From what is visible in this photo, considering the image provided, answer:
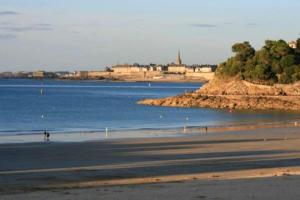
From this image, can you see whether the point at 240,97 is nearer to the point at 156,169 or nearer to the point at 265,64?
the point at 265,64

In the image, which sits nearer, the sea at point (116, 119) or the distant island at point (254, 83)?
the sea at point (116, 119)

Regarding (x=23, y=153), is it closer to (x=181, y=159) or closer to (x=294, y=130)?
(x=181, y=159)

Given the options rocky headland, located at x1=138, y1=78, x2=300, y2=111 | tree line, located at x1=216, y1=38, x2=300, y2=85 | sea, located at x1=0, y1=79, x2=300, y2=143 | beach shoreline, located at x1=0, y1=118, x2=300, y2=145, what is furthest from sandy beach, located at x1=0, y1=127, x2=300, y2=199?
tree line, located at x1=216, y1=38, x2=300, y2=85

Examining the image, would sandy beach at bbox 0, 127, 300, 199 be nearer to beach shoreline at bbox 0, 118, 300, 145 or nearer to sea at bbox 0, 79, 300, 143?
beach shoreline at bbox 0, 118, 300, 145

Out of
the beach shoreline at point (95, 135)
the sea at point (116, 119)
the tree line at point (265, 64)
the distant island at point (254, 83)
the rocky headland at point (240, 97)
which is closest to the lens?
the beach shoreline at point (95, 135)

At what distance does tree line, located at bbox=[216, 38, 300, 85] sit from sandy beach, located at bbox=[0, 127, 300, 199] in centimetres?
5798

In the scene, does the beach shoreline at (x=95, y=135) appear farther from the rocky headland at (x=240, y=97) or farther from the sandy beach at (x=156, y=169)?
the rocky headland at (x=240, y=97)

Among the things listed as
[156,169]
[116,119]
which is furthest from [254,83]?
[156,169]

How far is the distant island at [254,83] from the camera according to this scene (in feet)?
292

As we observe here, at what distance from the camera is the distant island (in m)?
89.0

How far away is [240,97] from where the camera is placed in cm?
9256

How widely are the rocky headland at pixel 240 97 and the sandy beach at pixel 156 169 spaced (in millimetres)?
47712

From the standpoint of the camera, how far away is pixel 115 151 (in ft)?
99.3

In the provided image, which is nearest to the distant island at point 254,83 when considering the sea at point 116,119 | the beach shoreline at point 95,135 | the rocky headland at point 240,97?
the rocky headland at point 240,97
